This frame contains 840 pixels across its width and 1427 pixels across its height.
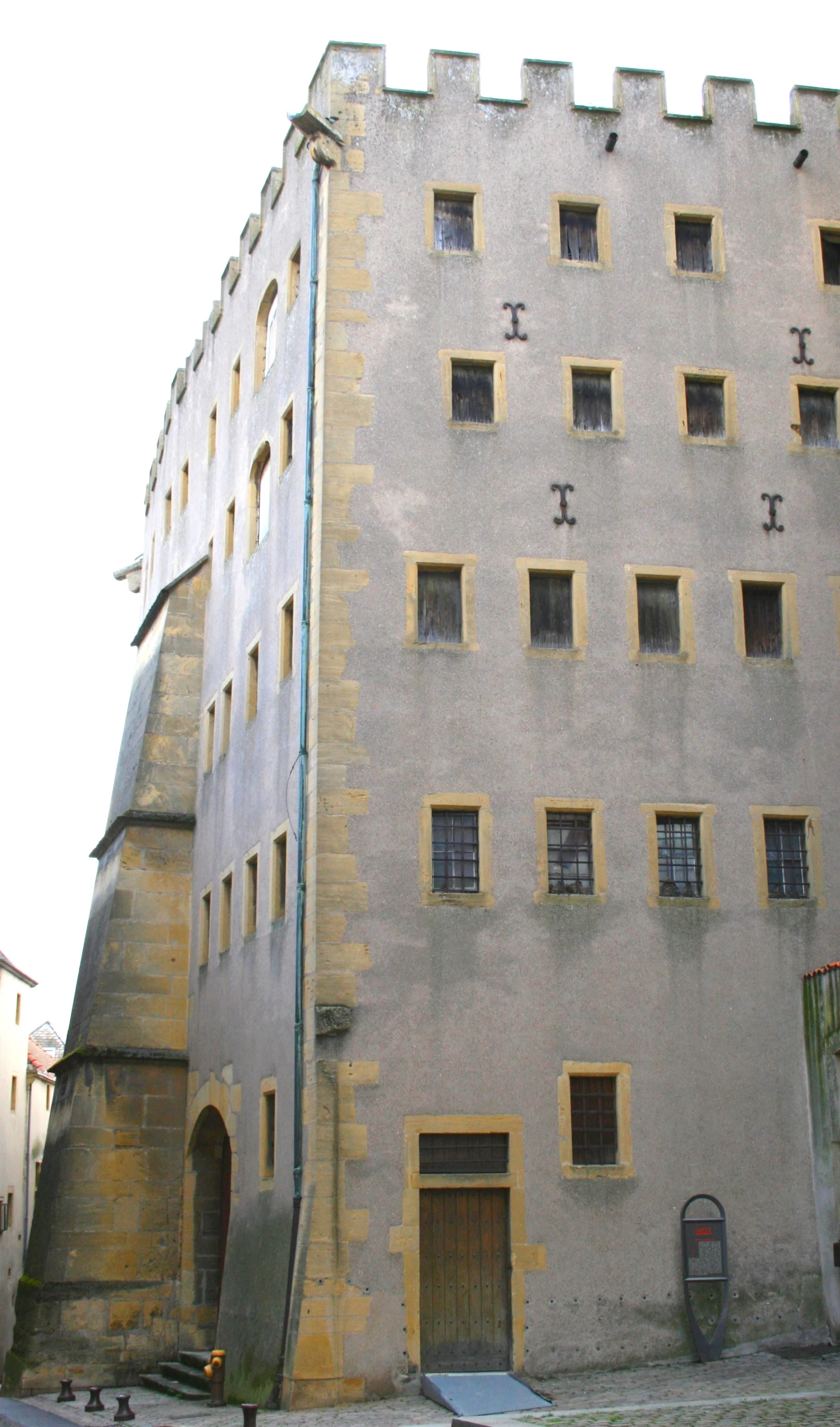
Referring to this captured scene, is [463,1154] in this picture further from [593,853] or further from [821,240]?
[821,240]

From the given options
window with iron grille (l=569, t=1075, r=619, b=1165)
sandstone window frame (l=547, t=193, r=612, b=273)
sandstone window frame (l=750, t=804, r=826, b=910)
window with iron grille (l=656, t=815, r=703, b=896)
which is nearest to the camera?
window with iron grille (l=569, t=1075, r=619, b=1165)

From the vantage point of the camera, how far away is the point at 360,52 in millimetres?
26016

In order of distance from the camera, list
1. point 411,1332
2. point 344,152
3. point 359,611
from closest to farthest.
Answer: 1. point 411,1332
2. point 359,611
3. point 344,152

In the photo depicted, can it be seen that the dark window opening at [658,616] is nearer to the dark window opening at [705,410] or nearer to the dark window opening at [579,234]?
the dark window opening at [705,410]

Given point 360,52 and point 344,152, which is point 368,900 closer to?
point 344,152

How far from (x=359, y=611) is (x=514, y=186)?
25.1 ft

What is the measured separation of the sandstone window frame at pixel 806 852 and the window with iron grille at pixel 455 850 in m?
4.10

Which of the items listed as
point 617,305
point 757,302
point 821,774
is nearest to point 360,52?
point 617,305

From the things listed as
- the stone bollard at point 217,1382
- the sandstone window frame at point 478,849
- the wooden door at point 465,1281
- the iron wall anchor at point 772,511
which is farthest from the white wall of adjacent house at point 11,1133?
the iron wall anchor at point 772,511

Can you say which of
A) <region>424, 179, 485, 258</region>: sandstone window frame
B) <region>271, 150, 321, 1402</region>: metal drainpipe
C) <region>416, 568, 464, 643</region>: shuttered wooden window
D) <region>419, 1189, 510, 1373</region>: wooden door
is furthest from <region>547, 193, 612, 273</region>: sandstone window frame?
<region>419, 1189, 510, 1373</region>: wooden door

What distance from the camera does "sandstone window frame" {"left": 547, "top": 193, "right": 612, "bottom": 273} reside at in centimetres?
2575

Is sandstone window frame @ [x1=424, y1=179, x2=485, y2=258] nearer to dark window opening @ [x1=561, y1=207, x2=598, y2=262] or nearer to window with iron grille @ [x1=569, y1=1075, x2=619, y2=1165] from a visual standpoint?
dark window opening @ [x1=561, y1=207, x2=598, y2=262]

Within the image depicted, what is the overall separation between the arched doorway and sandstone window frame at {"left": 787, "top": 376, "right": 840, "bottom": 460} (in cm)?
1417

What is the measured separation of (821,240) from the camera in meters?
26.8
